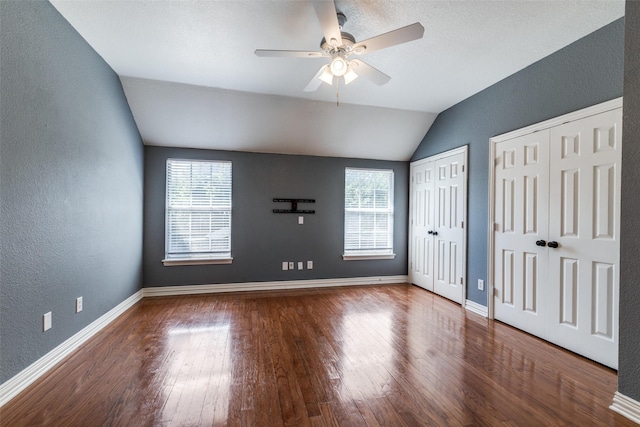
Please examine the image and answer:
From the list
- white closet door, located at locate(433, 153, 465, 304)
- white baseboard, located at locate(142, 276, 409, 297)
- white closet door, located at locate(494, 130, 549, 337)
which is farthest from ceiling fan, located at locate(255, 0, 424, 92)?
white baseboard, located at locate(142, 276, 409, 297)

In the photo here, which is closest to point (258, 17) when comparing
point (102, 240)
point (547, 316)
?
point (102, 240)

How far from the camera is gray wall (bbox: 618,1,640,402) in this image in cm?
165

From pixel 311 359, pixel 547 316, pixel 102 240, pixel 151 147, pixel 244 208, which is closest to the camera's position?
pixel 311 359

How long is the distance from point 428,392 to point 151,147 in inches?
174

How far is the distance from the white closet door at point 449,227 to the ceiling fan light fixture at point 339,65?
2.33m

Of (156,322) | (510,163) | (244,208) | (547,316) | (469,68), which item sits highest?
(469,68)

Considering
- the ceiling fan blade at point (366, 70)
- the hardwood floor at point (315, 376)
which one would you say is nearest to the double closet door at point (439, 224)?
the hardwood floor at point (315, 376)

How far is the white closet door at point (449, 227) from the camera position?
146 inches

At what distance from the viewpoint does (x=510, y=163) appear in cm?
304

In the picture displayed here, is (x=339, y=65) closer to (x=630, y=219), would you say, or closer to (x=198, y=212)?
A: (x=630, y=219)

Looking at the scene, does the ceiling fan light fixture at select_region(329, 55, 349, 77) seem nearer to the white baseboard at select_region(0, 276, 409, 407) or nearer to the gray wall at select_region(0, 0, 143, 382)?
the gray wall at select_region(0, 0, 143, 382)

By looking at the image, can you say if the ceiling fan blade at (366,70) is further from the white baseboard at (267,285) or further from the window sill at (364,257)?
the white baseboard at (267,285)

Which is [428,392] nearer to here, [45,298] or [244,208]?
[45,298]

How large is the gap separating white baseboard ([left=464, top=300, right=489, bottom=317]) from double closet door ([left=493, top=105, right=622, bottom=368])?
13cm
